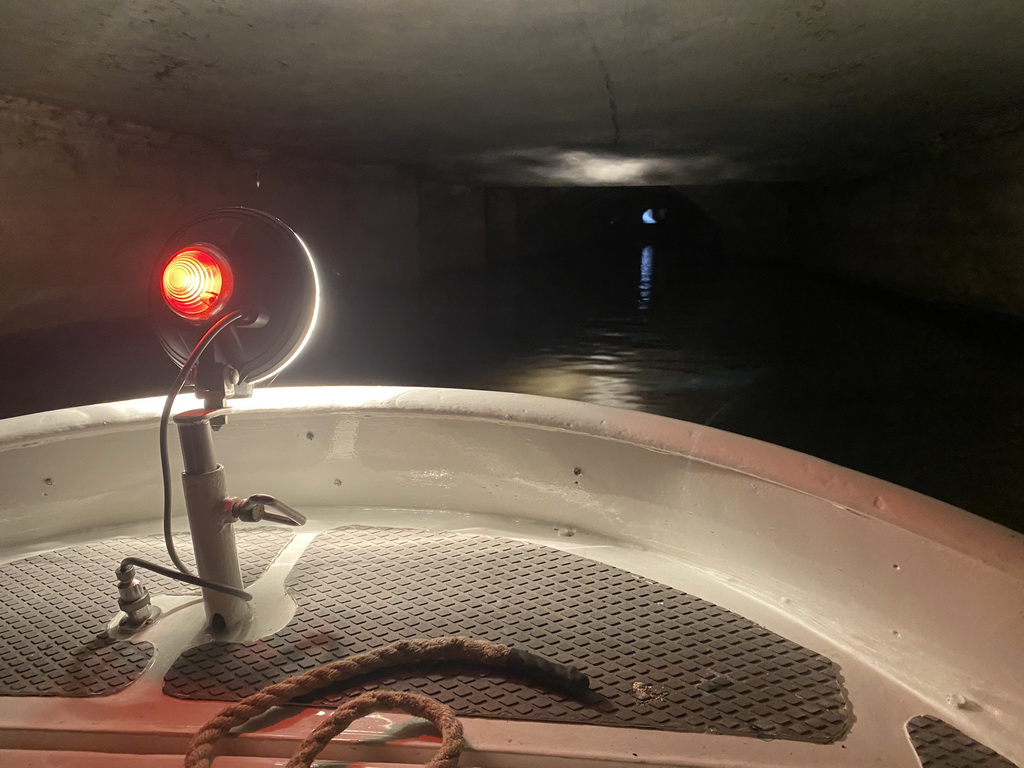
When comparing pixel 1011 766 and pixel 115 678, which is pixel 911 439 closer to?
pixel 1011 766

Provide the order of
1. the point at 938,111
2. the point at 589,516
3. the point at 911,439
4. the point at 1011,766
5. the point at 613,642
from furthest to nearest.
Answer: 1. the point at 938,111
2. the point at 911,439
3. the point at 589,516
4. the point at 613,642
5. the point at 1011,766

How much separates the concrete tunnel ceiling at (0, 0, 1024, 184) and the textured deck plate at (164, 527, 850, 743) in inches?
125

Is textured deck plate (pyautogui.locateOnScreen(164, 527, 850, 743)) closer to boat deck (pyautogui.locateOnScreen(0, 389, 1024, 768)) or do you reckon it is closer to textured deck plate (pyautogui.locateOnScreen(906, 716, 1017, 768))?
boat deck (pyautogui.locateOnScreen(0, 389, 1024, 768))

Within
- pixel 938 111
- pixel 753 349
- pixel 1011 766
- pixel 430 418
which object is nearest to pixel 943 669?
pixel 1011 766

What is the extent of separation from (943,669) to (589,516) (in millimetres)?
847

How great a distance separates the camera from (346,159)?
969 centimetres

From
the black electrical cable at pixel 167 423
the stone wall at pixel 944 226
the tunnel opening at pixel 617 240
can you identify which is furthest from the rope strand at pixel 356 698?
the tunnel opening at pixel 617 240

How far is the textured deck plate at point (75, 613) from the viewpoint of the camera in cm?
125

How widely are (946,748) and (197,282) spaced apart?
5.00 feet

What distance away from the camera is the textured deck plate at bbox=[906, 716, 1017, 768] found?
1.06m

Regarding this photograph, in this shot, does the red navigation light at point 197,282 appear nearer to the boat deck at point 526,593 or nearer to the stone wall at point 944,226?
the boat deck at point 526,593

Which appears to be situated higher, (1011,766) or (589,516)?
(589,516)

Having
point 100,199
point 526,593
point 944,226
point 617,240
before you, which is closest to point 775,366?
point 944,226

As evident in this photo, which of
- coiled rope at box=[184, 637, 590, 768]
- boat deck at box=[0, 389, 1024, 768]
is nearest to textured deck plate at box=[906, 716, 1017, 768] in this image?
boat deck at box=[0, 389, 1024, 768]
